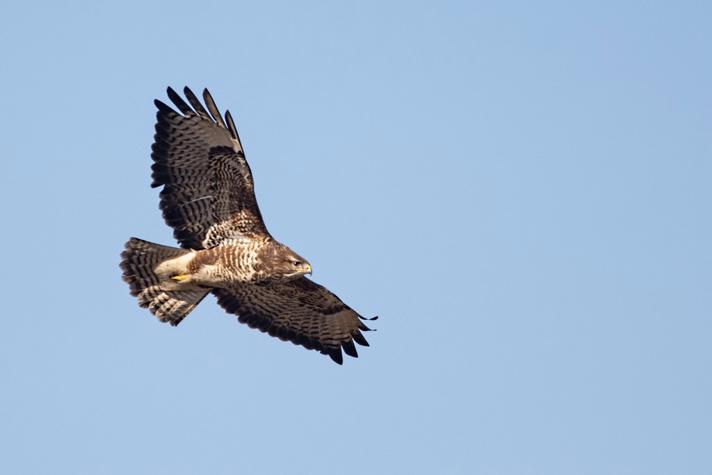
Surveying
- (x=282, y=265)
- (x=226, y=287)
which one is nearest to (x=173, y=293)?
(x=226, y=287)

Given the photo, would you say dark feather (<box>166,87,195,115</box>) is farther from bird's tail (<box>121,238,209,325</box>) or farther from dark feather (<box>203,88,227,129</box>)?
bird's tail (<box>121,238,209,325</box>)

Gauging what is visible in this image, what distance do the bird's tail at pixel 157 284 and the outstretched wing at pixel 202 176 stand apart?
0.44 meters

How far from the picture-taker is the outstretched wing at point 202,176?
1661 centimetres

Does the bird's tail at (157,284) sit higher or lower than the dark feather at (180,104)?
lower

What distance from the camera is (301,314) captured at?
59.2 feet

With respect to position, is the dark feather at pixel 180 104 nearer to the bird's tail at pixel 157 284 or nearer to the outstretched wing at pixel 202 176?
the outstretched wing at pixel 202 176

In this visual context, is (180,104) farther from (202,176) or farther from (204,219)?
(204,219)

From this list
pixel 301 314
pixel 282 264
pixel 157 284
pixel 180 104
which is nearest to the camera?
pixel 282 264

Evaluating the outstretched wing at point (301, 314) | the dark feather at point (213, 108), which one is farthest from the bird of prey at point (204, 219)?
the outstretched wing at point (301, 314)

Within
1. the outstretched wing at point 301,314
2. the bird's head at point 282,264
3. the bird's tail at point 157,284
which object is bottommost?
the bird's tail at point 157,284

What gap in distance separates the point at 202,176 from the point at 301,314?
99.4 inches

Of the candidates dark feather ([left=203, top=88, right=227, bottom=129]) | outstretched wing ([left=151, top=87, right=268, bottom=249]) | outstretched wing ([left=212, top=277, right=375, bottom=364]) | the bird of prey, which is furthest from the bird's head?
dark feather ([left=203, top=88, right=227, bottom=129])

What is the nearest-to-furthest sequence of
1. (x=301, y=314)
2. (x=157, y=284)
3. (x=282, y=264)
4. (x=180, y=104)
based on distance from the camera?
(x=282, y=264)
(x=180, y=104)
(x=157, y=284)
(x=301, y=314)

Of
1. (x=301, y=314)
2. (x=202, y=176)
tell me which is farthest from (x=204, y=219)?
(x=301, y=314)
